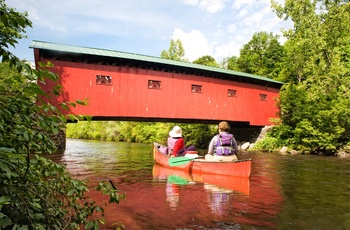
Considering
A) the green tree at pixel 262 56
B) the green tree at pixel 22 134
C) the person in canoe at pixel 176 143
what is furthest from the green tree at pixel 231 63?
the green tree at pixel 22 134

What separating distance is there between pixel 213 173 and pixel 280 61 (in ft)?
119

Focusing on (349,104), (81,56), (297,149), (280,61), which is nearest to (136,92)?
(81,56)

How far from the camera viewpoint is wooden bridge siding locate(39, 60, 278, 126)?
15953 mm

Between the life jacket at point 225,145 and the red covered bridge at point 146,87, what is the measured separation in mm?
8694

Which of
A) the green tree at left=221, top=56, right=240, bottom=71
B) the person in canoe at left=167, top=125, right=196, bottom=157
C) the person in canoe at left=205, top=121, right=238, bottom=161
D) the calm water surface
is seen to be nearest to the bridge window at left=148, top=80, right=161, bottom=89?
the person in canoe at left=167, top=125, right=196, bottom=157

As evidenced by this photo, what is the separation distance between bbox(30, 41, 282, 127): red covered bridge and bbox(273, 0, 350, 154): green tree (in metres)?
3.01

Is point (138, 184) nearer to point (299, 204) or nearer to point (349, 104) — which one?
point (299, 204)

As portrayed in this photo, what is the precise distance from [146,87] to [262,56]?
2957cm

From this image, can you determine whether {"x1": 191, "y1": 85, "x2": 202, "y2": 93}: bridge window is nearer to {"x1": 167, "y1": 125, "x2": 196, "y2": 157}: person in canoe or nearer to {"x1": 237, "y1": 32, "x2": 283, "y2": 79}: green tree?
{"x1": 167, "y1": 125, "x2": 196, "y2": 157}: person in canoe

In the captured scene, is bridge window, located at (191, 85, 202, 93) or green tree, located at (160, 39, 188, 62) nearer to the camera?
bridge window, located at (191, 85, 202, 93)

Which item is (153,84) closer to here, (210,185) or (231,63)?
(210,185)

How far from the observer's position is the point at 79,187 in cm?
232

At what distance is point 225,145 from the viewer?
8609 millimetres

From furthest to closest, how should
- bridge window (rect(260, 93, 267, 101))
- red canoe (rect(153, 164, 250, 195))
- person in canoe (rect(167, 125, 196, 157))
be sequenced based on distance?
bridge window (rect(260, 93, 267, 101))
person in canoe (rect(167, 125, 196, 157))
red canoe (rect(153, 164, 250, 195))
